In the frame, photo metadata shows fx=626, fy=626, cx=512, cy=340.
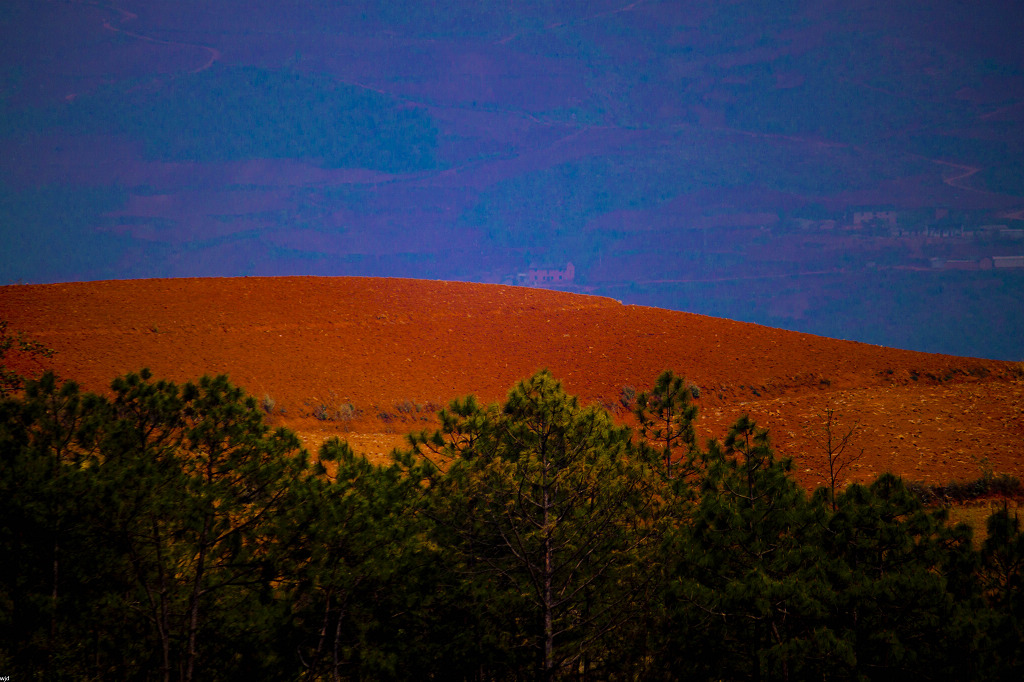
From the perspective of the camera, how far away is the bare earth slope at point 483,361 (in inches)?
1091

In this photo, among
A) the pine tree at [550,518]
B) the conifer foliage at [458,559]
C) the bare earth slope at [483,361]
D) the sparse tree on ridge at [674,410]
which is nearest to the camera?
the conifer foliage at [458,559]

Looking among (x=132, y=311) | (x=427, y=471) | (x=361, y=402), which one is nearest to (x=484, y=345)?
(x=361, y=402)

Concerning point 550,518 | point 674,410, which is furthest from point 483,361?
point 550,518

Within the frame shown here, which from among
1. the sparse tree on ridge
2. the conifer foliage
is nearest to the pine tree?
the conifer foliage

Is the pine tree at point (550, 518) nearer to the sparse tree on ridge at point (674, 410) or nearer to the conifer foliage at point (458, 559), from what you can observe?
the conifer foliage at point (458, 559)

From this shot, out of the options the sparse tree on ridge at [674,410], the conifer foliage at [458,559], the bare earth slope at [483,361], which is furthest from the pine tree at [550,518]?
Answer: the bare earth slope at [483,361]

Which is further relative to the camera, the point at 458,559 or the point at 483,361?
the point at 483,361

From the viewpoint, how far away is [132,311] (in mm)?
43562

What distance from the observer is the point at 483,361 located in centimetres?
4016

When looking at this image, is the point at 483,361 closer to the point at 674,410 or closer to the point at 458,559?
the point at 674,410

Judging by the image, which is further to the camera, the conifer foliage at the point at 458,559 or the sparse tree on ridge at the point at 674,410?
the sparse tree on ridge at the point at 674,410

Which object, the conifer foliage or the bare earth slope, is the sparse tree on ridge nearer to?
the conifer foliage

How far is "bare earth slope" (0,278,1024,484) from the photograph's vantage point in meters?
27.7

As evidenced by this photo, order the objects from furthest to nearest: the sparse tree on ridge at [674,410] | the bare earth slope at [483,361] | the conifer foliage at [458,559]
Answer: the bare earth slope at [483,361]
the sparse tree on ridge at [674,410]
the conifer foliage at [458,559]
